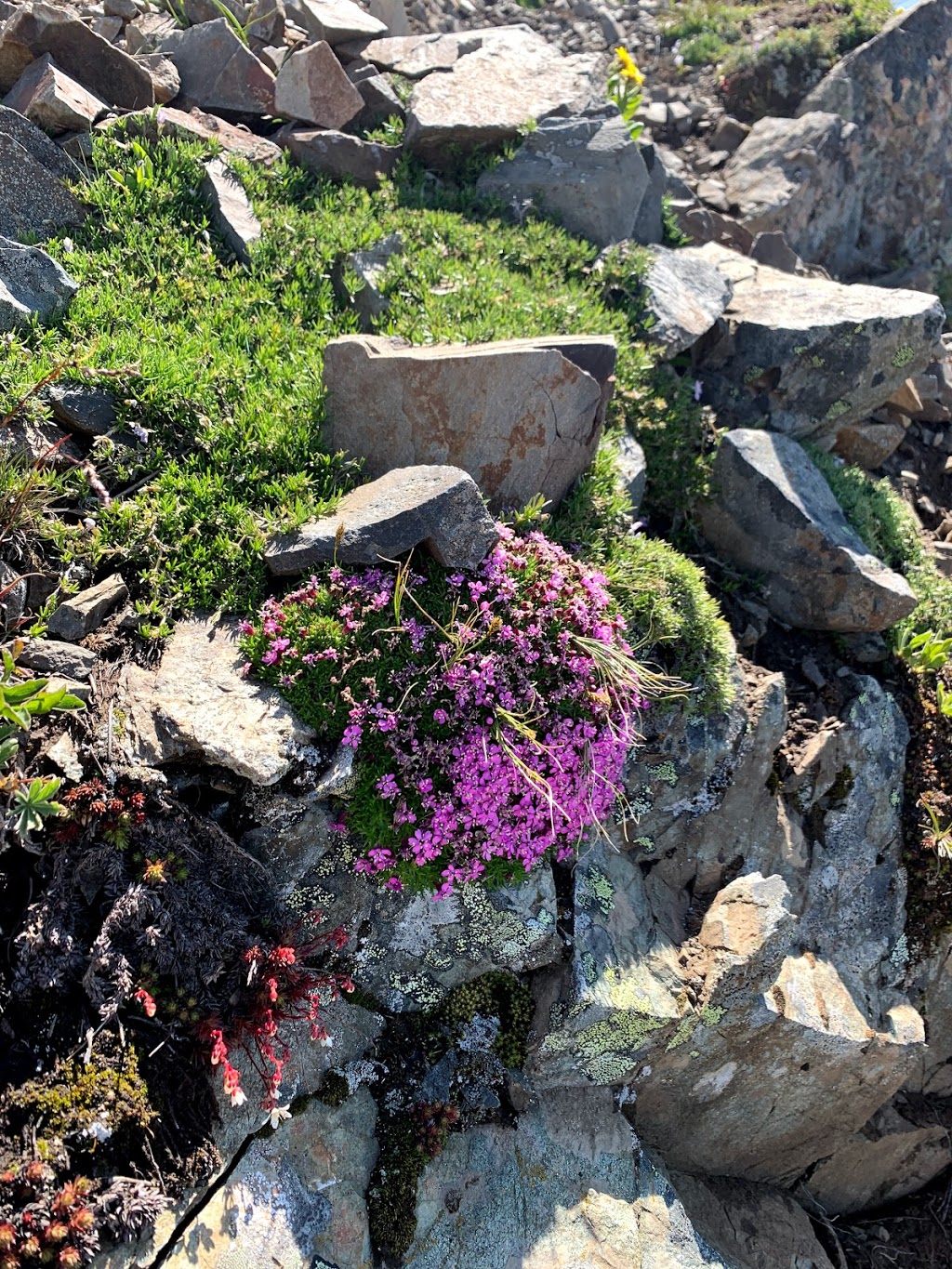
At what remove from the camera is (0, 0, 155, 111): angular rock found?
7801 mm

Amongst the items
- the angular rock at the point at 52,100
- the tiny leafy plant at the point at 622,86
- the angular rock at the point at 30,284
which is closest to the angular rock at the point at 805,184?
the tiny leafy plant at the point at 622,86

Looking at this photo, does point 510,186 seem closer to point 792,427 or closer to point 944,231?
point 792,427

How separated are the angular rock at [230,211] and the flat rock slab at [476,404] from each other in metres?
2.09

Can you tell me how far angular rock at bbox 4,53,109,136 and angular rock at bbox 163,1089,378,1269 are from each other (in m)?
7.83

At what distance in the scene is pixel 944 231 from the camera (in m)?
12.4

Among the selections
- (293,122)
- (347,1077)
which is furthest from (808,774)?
(293,122)

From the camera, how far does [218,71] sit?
894 centimetres

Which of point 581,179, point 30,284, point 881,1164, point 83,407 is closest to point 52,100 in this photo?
point 30,284

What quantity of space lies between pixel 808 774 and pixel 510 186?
21.0 feet

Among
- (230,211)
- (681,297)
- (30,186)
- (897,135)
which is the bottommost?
(681,297)

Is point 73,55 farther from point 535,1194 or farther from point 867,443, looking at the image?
point 535,1194

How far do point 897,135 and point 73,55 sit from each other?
32.6 feet

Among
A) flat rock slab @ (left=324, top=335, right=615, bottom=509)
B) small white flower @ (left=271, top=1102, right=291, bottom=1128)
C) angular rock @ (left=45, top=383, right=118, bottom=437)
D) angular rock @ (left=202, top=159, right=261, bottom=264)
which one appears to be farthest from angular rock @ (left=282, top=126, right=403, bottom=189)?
small white flower @ (left=271, top=1102, right=291, bottom=1128)

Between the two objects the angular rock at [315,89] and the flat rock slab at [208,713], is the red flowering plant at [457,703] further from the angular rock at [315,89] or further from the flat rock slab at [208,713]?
the angular rock at [315,89]
